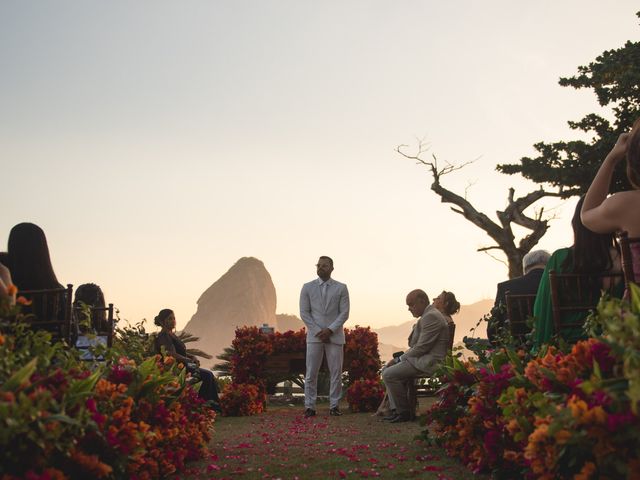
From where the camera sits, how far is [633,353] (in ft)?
7.77

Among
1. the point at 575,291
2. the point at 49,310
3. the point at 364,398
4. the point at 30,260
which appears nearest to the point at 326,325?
the point at 364,398

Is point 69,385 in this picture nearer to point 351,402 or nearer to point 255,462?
point 255,462

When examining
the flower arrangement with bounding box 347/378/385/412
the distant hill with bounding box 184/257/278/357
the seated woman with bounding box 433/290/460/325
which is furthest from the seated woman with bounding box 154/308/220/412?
the distant hill with bounding box 184/257/278/357

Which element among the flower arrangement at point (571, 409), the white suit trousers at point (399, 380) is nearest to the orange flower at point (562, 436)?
the flower arrangement at point (571, 409)

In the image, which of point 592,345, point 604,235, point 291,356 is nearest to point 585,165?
point 291,356

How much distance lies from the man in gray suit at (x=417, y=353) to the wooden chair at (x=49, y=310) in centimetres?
441

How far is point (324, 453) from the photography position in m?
5.63

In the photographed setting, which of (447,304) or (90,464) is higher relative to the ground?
(447,304)

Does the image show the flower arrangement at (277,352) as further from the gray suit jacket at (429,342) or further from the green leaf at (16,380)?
the green leaf at (16,380)

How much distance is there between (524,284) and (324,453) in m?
2.68

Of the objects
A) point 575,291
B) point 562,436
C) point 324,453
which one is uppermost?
point 575,291

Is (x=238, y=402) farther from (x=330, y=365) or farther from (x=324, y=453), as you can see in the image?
(x=324, y=453)

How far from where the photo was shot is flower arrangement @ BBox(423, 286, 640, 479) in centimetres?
256

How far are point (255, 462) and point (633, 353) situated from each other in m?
3.52
